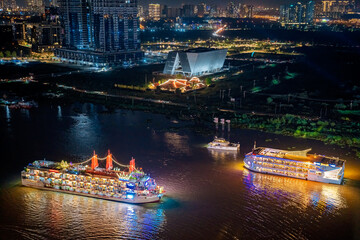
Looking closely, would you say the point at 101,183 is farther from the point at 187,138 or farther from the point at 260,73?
the point at 260,73

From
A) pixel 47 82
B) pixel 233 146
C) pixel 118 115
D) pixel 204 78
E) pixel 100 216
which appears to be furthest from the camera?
pixel 204 78

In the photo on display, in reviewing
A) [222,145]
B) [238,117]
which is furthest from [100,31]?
[222,145]

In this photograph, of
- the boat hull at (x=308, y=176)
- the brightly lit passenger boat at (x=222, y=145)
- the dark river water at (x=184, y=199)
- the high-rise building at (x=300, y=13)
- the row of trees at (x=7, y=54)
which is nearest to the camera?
the dark river water at (x=184, y=199)

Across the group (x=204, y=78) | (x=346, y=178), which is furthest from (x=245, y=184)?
(x=204, y=78)

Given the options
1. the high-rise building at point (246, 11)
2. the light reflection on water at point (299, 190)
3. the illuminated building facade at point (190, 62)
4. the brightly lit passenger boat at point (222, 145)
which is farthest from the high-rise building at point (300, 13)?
the light reflection on water at point (299, 190)

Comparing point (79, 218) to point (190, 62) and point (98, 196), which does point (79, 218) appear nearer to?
point (98, 196)

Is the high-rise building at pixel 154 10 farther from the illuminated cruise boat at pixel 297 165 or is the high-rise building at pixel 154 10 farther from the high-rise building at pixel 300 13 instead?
the illuminated cruise boat at pixel 297 165
